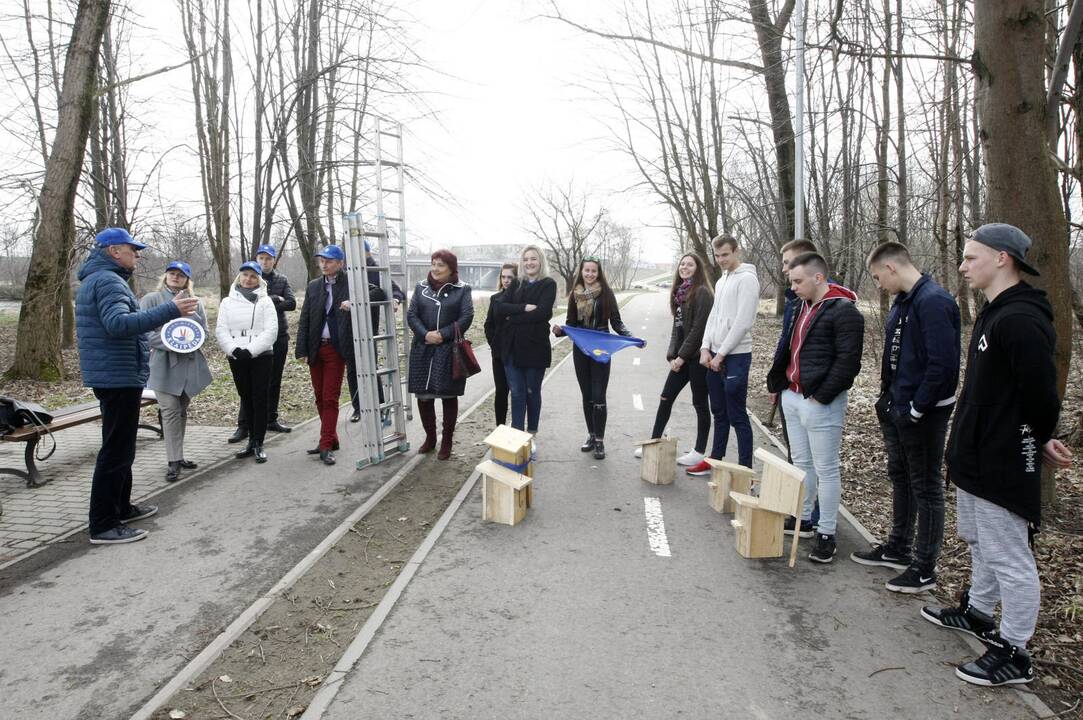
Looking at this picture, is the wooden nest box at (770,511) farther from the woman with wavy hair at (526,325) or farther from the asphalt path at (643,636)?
the woman with wavy hair at (526,325)

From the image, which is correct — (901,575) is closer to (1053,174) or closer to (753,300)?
(753,300)

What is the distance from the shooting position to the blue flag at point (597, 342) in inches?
283

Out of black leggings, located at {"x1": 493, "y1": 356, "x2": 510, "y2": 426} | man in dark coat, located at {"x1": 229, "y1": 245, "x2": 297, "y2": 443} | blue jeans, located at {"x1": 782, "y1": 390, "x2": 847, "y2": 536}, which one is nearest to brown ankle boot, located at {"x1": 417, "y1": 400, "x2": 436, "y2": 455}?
black leggings, located at {"x1": 493, "y1": 356, "x2": 510, "y2": 426}

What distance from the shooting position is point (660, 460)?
6.47 m

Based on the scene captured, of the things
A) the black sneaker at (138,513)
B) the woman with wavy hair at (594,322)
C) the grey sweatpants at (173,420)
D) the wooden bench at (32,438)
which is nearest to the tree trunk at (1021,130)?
the woman with wavy hair at (594,322)

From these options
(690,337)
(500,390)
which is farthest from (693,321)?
(500,390)

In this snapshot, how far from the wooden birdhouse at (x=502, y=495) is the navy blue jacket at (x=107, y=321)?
2767mm

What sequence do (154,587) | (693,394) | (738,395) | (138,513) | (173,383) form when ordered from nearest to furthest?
(154,587)
(138,513)
(738,395)
(173,383)
(693,394)

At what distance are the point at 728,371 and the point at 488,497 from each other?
2589 mm

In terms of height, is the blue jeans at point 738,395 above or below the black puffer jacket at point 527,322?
below

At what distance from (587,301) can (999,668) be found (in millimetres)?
5018

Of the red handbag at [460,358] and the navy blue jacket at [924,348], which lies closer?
the navy blue jacket at [924,348]

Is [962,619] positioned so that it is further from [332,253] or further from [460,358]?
[332,253]

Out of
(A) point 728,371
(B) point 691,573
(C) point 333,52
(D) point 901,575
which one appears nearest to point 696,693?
(B) point 691,573
